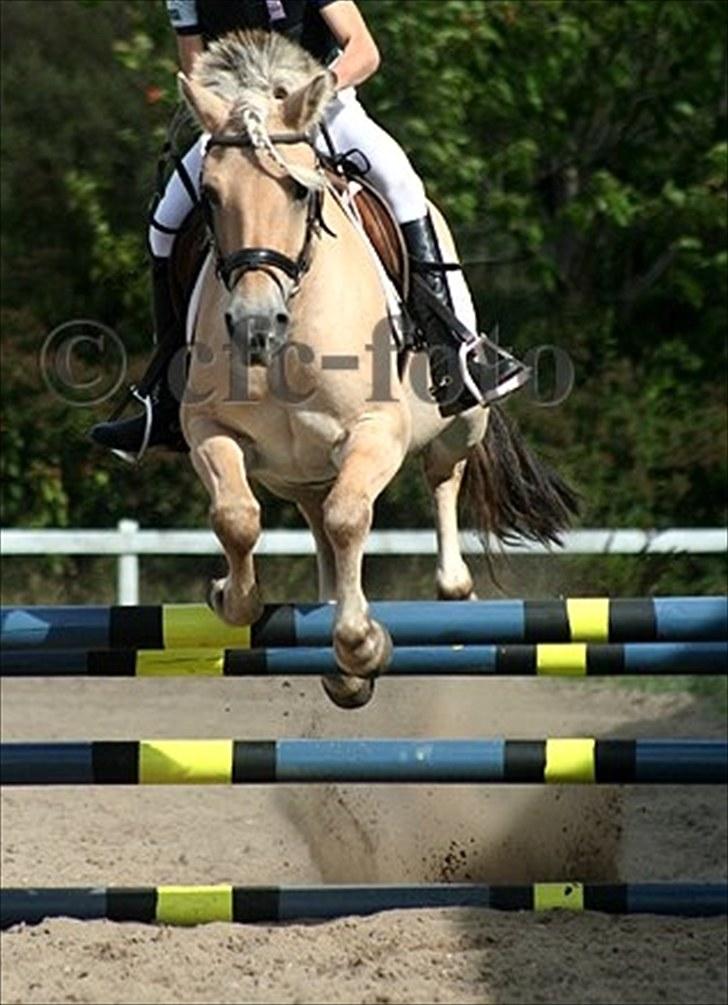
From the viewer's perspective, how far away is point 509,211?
1586 centimetres

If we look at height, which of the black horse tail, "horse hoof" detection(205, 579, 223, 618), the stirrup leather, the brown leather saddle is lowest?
"horse hoof" detection(205, 579, 223, 618)

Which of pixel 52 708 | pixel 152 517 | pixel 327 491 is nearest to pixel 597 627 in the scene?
pixel 327 491

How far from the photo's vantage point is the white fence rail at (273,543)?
11.6m

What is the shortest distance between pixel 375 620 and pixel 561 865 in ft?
5.13

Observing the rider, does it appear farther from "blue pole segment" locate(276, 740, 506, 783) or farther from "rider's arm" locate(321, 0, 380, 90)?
"blue pole segment" locate(276, 740, 506, 783)

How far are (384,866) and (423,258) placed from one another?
1844 mm

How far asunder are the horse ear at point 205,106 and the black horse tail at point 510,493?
5.59 feet

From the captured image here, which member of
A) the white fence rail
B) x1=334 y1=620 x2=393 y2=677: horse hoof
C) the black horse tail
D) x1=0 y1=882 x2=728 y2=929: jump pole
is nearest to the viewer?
x1=334 y1=620 x2=393 y2=677: horse hoof

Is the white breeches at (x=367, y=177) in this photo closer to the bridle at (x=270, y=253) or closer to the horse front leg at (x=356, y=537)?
the bridle at (x=270, y=253)

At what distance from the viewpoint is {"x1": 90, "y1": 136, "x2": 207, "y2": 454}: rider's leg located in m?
5.55

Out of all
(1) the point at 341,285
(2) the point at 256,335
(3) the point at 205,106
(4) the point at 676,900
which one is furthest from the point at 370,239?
(4) the point at 676,900

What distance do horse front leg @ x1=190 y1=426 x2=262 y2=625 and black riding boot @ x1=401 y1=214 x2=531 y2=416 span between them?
0.91 meters

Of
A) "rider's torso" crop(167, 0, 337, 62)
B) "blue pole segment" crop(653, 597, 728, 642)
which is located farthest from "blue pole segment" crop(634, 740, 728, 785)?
"rider's torso" crop(167, 0, 337, 62)

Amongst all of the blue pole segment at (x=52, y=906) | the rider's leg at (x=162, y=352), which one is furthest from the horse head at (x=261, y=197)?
the blue pole segment at (x=52, y=906)
